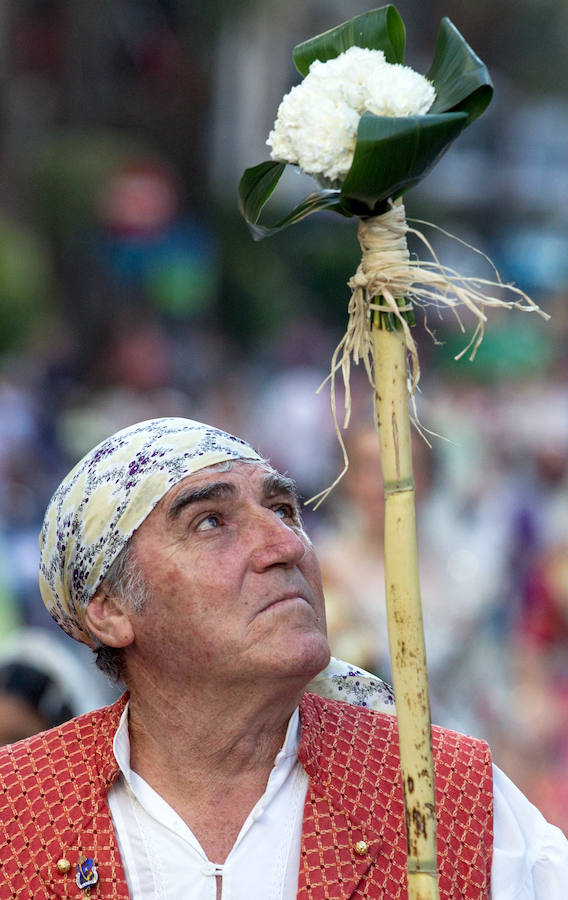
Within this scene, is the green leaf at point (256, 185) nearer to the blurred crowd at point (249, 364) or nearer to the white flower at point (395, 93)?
the white flower at point (395, 93)

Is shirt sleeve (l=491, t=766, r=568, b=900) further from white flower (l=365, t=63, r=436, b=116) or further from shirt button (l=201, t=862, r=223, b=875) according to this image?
white flower (l=365, t=63, r=436, b=116)

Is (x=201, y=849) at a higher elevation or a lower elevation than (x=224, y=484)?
lower

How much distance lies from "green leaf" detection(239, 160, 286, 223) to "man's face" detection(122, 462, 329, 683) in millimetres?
600

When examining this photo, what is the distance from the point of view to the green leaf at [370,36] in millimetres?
2387

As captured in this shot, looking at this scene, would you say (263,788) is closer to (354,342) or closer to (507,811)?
(507,811)

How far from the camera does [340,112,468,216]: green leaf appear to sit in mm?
2201

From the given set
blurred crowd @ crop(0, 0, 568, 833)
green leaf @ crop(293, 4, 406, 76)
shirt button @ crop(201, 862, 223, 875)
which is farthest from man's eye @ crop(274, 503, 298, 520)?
green leaf @ crop(293, 4, 406, 76)

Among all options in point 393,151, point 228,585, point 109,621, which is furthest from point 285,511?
point 393,151

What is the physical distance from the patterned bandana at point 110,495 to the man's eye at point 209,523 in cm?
10

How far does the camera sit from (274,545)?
2.77 metres

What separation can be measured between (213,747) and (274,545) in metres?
0.44

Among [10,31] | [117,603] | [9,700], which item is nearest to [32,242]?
[10,31]

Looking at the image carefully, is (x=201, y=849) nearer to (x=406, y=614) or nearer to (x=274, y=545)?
(x=274, y=545)

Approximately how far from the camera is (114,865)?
2691 millimetres
